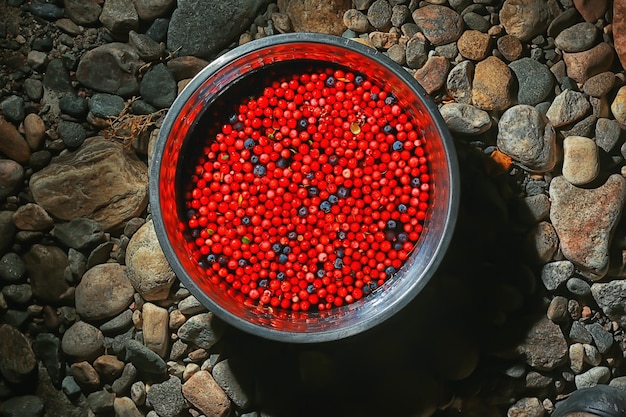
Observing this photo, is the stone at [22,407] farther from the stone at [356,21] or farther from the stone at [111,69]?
the stone at [356,21]

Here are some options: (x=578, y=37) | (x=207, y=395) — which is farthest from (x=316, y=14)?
(x=207, y=395)

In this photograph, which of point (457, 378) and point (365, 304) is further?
point (457, 378)

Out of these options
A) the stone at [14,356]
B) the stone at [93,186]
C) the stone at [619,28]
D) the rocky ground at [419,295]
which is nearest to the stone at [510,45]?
the rocky ground at [419,295]

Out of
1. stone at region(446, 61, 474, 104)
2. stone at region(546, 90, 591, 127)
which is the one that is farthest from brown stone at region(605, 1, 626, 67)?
stone at region(446, 61, 474, 104)

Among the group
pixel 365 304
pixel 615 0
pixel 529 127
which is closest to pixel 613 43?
pixel 615 0

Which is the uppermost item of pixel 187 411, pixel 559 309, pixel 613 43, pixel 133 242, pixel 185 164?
pixel 613 43

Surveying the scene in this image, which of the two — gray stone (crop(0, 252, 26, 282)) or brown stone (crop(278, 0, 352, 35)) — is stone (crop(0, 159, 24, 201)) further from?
brown stone (crop(278, 0, 352, 35))

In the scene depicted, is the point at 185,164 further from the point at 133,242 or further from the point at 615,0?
the point at 615,0
